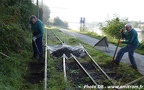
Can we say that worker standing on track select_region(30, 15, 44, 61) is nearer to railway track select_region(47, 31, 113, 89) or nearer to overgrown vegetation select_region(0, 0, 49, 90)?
overgrown vegetation select_region(0, 0, 49, 90)

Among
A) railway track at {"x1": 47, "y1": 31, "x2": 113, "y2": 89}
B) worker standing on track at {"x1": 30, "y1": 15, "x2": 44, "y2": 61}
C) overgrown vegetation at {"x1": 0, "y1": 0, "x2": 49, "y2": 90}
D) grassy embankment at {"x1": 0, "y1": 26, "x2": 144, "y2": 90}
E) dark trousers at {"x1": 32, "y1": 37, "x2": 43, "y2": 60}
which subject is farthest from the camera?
dark trousers at {"x1": 32, "y1": 37, "x2": 43, "y2": 60}

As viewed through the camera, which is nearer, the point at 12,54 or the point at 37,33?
Result: the point at 12,54

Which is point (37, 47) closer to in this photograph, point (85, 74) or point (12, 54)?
point (12, 54)

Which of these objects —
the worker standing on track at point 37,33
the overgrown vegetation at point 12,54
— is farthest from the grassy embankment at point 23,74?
the worker standing on track at point 37,33

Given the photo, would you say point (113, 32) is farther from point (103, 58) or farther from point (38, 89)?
point (38, 89)

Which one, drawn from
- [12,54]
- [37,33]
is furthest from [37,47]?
[12,54]

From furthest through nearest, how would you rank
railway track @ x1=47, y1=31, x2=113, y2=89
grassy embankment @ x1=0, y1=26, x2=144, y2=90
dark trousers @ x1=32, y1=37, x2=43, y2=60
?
dark trousers @ x1=32, y1=37, x2=43, y2=60 < railway track @ x1=47, y1=31, x2=113, y2=89 < grassy embankment @ x1=0, y1=26, x2=144, y2=90

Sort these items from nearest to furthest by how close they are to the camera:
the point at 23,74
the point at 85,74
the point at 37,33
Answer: the point at 23,74 → the point at 85,74 → the point at 37,33

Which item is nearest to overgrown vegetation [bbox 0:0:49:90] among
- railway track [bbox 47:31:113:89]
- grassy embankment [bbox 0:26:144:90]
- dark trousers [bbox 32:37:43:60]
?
grassy embankment [bbox 0:26:144:90]

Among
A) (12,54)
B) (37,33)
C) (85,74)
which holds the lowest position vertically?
(85,74)

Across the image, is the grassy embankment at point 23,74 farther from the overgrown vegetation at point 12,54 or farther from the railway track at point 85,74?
the railway track at point 85,74

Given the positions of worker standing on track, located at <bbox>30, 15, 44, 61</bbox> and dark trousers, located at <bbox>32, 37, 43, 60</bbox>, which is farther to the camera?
dark trousers, located at <bbox>32, 37, 43, 60</bbox>

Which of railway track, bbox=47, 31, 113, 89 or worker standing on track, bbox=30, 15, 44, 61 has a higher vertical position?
worker standing on track, bbox=30, 15, 44, 61

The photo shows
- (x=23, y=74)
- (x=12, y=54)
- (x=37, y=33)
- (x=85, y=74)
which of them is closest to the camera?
(x=23, y=74)
